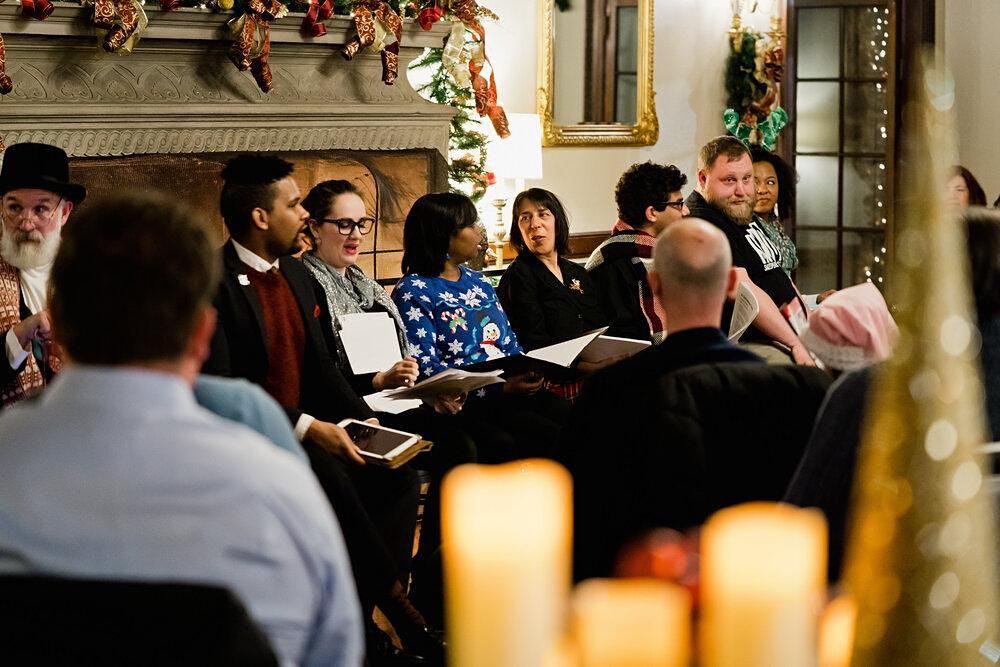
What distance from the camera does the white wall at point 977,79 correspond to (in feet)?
27.8

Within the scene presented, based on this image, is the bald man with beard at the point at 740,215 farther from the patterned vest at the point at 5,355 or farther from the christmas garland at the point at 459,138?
the patterned vest at the point at 5,355

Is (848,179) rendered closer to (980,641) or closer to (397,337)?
(397,337)

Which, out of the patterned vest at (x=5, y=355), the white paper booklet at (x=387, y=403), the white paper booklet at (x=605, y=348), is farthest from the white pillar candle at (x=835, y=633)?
the white paper booklet at (x=605, y=348)

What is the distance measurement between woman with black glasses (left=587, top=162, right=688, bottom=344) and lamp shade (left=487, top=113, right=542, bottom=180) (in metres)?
Answer: 1.25

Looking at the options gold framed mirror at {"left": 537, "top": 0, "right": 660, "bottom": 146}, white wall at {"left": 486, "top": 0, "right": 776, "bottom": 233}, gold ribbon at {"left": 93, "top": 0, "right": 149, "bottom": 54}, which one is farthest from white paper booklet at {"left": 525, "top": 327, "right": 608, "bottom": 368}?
gold framed mirror at {"left": 537, "top": 0, "right": 660, "bottom": 146}

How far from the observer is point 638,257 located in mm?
5020

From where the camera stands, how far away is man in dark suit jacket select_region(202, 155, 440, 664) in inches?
131

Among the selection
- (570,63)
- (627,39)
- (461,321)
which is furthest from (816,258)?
(461,321)

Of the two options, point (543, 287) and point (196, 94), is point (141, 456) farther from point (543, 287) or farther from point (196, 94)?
point (196, 94)

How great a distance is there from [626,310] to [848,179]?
4.36 meters

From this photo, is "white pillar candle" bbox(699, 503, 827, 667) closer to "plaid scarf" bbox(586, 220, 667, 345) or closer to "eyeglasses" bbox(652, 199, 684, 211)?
"plaid scarf" bbox(586, 220, 667, 345)

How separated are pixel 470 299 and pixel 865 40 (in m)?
5.38

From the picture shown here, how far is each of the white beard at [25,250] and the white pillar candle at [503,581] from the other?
3056mm

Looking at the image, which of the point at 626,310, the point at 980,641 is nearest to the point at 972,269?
the point at 980,641
